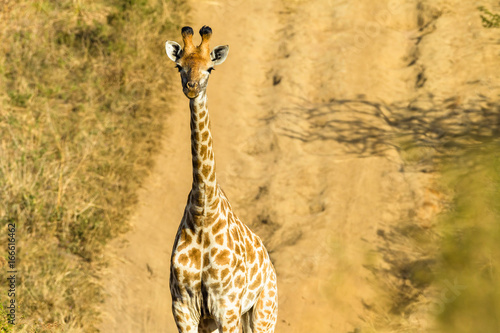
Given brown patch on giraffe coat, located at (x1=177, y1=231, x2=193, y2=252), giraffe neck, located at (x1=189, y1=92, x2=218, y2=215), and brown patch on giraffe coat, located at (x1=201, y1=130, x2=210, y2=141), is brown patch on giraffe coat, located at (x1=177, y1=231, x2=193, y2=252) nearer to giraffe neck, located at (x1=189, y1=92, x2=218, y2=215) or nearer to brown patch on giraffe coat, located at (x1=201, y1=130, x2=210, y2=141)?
giraffe neck, located at (x1=189, y1=92, x2=218, y2=215)

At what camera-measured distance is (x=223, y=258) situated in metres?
6.56

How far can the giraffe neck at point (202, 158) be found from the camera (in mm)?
5984

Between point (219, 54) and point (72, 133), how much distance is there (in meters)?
7.20

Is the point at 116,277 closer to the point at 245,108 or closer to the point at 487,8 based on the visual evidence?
the point at 245,108

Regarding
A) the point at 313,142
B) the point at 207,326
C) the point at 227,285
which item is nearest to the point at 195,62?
the point at 227,285

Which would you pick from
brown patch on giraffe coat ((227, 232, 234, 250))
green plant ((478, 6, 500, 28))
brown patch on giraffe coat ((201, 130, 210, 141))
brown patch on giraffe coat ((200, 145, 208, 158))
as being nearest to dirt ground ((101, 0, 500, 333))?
green plant ((478, 6, 500, 28))

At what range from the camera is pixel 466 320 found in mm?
9508

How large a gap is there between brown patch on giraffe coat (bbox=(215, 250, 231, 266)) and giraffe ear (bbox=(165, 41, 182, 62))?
187 cm

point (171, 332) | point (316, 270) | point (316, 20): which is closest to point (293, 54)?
point (316, 20)

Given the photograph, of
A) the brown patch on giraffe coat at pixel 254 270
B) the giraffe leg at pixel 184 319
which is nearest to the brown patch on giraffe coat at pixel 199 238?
the giraffe leg at pixel 184 319

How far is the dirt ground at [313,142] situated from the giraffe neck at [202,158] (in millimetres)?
4210

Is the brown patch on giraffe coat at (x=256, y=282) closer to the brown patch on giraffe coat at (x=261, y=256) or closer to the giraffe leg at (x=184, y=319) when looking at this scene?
the brown patch on giraffe coat at (x=261, y=256)

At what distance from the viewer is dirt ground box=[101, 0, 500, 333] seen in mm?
10633

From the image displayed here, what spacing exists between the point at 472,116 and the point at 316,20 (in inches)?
207
